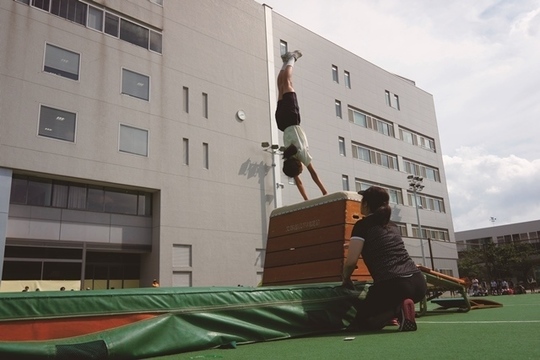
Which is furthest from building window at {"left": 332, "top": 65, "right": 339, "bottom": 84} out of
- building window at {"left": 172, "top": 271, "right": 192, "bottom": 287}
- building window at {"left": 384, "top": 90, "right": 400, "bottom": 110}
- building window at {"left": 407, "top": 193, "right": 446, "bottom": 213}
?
building window at {"left": 172, "top": 271, "right": 192, "bottom": 287}

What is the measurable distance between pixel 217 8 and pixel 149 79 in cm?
749

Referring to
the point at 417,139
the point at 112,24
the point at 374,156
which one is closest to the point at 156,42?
the point at 112,24

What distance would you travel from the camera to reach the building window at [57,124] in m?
18.3

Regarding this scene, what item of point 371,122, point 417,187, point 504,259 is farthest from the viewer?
point 504,259

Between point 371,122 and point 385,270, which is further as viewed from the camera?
point 371,122

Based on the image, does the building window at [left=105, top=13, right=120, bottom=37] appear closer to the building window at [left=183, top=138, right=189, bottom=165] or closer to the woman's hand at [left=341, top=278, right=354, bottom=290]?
the building window at [left=183, top=138, right=189, bottom=165]

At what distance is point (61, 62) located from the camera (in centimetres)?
1941

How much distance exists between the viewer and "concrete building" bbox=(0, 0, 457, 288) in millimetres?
18062

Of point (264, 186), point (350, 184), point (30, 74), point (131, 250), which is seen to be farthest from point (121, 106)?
point (350, 184)

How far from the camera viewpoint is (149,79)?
2245 cm

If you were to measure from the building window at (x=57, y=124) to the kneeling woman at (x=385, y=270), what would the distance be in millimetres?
17218

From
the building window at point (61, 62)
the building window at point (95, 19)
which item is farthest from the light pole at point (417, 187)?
the building window at point (61, 62)

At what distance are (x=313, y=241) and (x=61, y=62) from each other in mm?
17146

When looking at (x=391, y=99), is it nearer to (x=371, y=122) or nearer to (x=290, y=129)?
(x=371, y=122)
